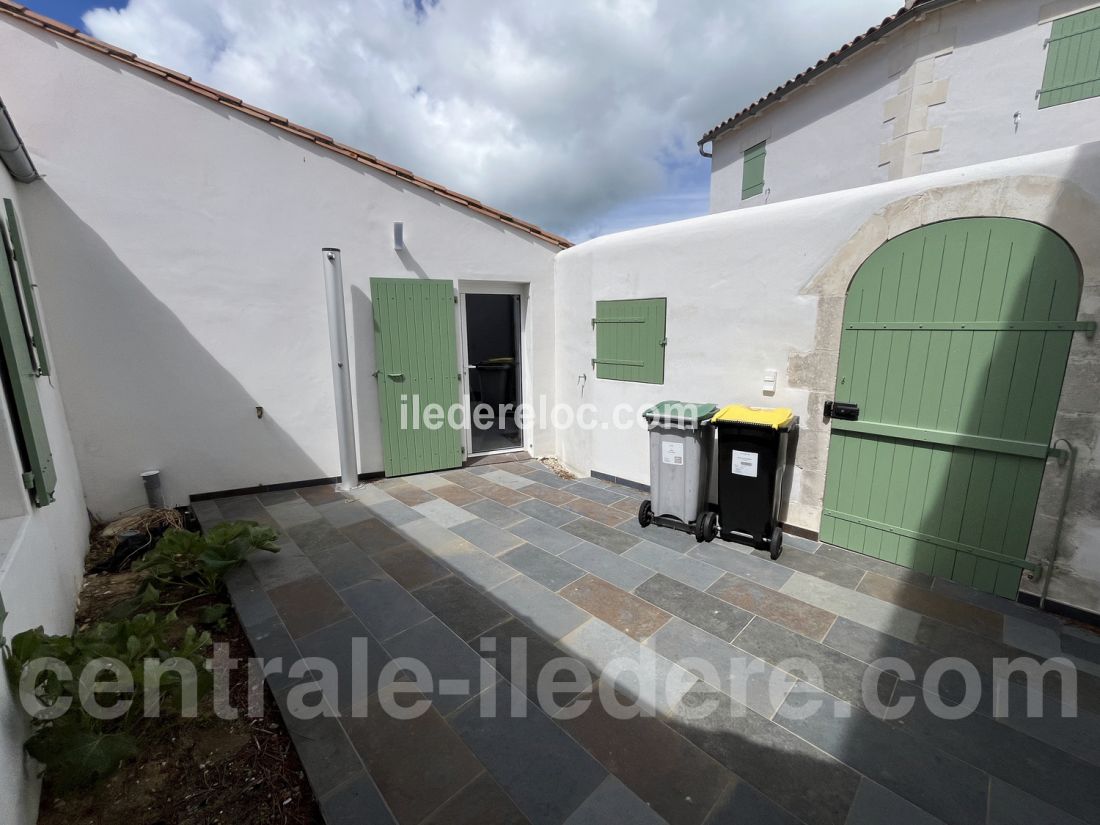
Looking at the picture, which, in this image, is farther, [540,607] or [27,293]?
[27,293]

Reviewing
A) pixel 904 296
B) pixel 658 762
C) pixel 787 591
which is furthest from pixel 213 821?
pixel 904 296

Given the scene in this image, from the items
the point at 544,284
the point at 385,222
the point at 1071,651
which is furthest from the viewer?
the point at 544,284

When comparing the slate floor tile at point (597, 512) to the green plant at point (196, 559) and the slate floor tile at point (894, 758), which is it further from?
the green plant at point (196, 559)

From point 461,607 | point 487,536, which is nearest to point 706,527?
point 487,536

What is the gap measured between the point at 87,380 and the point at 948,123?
35.7ft

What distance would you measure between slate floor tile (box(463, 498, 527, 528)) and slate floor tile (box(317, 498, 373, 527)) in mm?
1047

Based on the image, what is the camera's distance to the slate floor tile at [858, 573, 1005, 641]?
2.80 meters

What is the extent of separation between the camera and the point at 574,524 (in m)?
4.32

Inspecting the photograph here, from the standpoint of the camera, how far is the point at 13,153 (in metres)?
3.28

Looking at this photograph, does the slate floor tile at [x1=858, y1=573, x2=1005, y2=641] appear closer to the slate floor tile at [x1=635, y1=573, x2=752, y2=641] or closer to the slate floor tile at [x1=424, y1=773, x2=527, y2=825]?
the slate floor tile at [x1=635, y1=573, x2=752, y2=641]

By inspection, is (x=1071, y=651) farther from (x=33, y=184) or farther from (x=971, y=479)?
(x=33, y=184)

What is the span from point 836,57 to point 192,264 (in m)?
9.75

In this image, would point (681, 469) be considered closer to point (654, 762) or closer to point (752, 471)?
point (752, 471)

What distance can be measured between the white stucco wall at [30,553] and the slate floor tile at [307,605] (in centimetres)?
108
